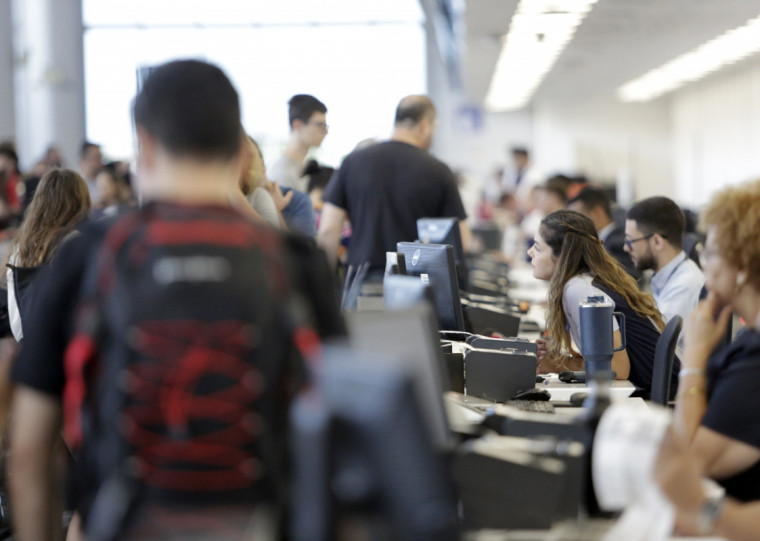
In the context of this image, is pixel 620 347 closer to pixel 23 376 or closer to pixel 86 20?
pixel 23 376

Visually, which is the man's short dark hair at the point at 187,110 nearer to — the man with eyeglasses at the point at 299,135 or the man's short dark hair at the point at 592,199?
the man with eyeglasses at the point at 299,135

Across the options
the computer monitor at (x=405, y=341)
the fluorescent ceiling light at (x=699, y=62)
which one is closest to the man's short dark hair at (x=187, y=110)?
the computer monitor at (x=405, y=341)

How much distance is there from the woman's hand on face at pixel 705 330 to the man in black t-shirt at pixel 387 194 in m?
2.40

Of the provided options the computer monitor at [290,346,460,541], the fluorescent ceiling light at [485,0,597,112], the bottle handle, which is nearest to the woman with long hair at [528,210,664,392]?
the bottle handle

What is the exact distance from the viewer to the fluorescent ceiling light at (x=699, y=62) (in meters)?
10.4

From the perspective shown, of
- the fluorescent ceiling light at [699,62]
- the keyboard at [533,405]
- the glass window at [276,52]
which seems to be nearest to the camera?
the keyboard at [533,405]

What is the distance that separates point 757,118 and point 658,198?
11.4 meters

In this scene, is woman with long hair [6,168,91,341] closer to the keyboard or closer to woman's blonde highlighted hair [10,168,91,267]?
woman's blonde highlighted hair [10,168,91,267]

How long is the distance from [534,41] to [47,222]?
802 centimetres

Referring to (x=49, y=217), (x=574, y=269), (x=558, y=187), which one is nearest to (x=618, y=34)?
(x=558, y=187)

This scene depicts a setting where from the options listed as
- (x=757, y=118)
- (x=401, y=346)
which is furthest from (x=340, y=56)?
(x=401, y=346)

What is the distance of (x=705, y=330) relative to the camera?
201 cm

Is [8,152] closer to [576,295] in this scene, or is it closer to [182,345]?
[576,295]

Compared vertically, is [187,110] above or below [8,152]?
below
